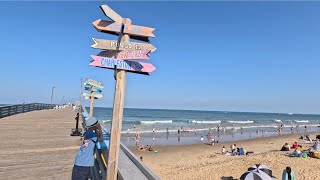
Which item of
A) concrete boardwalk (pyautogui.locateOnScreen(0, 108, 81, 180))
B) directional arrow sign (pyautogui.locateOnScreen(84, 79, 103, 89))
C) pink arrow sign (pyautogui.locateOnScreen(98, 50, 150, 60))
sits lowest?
concrete boardwalk (pyautogui.locateOnScreen(0, 108, 81, 180))

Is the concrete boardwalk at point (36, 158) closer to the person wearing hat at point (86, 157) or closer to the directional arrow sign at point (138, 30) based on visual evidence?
the person wearing hat at point (86, 157)

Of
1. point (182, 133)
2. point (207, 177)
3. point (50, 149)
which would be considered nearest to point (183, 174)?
point (207, 177)

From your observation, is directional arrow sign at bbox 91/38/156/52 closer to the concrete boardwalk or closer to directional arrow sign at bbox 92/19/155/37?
directional arrow sign at bbox 92/19/155/37

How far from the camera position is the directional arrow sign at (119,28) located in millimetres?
3906

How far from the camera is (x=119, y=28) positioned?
12.9 feet

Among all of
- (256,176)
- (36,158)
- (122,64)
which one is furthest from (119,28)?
(256,176)

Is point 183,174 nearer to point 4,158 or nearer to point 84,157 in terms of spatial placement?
point 4,158

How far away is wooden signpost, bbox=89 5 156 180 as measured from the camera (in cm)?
374

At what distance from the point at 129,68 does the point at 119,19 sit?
79cm

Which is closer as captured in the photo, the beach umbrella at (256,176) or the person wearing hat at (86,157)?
the person wearing hat at (86,157)

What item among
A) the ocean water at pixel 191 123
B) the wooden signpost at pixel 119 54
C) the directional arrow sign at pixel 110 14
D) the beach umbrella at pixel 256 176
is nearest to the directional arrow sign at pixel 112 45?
the wooden signpost at pixel 119 54

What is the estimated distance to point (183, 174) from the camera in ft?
54.8

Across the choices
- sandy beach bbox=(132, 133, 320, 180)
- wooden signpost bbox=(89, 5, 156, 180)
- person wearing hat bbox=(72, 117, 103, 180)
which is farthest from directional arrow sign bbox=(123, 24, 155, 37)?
sandy beach bbox=(132, 133, 320, 180)

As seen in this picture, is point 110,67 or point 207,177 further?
point 207,177
